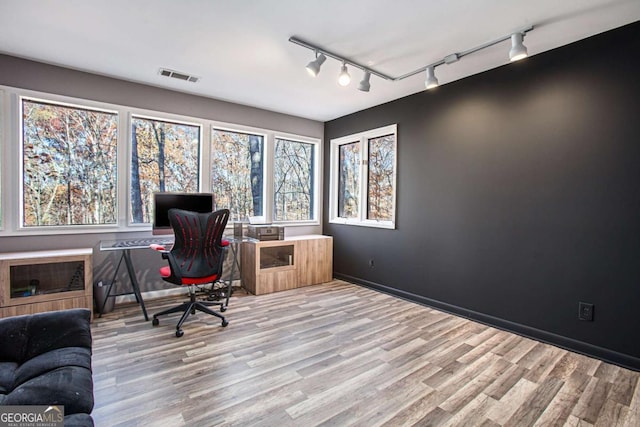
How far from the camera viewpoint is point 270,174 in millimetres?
4828

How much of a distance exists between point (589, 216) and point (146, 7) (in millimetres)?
3848

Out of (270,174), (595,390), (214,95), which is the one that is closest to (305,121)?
(270,174)

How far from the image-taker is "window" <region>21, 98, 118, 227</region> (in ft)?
10.7

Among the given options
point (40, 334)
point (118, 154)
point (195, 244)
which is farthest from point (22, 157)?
point (40, 334)

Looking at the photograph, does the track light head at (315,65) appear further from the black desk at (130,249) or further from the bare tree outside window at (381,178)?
the black desk at (130,249)

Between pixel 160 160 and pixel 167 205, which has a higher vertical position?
pixel 160 160

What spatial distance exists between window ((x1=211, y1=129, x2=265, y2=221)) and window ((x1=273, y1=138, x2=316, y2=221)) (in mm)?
285

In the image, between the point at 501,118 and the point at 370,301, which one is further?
the point at 370,301

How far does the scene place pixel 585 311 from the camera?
262 centimetres

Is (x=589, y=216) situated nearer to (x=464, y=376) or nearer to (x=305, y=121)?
(x=464, y=376)

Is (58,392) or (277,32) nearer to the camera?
(58,392)

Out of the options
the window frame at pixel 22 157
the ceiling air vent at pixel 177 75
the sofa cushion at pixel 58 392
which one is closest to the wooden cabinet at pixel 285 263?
the window frame at pixel 22 157

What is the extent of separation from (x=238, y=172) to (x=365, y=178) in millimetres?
1896

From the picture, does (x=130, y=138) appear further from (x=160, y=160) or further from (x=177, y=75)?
(x=177, y=75)
